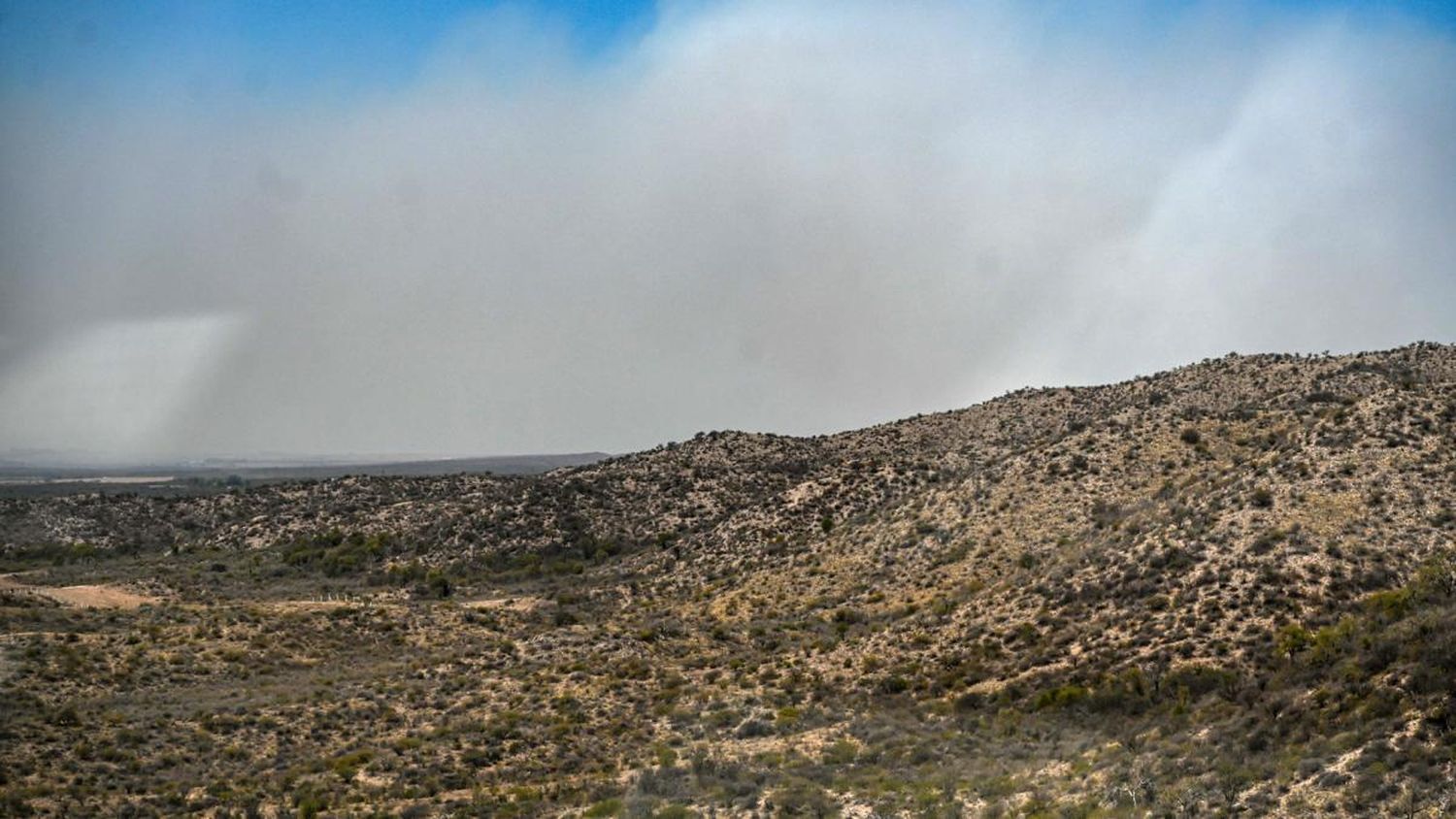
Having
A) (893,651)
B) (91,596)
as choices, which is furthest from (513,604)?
(893,651)

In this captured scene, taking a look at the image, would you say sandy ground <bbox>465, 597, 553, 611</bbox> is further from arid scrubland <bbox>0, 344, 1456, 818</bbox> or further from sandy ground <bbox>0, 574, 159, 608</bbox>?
sandy ground <bbox>0, 574, 159, 608</bbox>

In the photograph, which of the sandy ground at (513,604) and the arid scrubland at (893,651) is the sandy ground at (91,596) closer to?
the arid scrubland at (893,651)

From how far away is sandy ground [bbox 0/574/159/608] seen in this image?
4734 centimetres

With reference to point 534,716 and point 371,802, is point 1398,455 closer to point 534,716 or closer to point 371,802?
point 534,716

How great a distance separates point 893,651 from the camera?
108 ft

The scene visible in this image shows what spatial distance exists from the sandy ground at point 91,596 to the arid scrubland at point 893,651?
421 millimetres

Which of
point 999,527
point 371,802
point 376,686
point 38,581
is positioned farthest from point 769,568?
point 38,581

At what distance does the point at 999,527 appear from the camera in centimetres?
4391

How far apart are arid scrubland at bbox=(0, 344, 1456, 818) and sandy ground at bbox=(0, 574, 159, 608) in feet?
1.38

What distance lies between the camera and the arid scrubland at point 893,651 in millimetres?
19328

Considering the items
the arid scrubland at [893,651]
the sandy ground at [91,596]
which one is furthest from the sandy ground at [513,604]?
the sandy ground at [91,596]

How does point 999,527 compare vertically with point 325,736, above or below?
above

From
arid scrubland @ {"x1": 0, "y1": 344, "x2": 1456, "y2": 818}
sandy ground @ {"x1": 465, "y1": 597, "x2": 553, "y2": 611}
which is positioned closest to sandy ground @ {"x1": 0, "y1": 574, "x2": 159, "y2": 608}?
arid scrubland @ {"x1": 0, "y1": 344, "x2": 1456, "y2": 818}

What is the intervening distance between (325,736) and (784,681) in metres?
14.2
